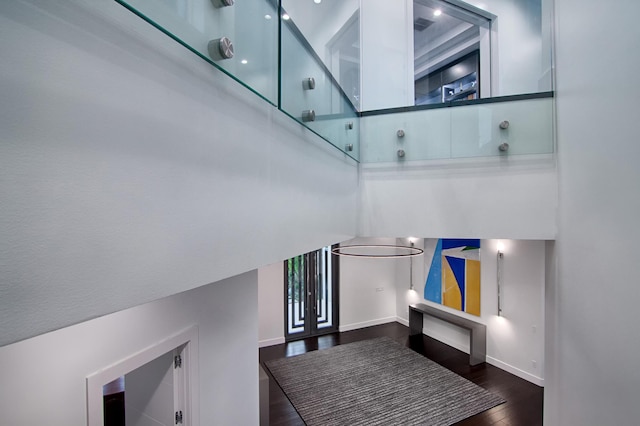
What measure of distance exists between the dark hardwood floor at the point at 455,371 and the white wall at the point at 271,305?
0.76 ft

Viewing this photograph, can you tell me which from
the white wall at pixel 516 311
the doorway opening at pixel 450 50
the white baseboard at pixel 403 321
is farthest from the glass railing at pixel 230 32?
the white baseboard at pixel 403 321

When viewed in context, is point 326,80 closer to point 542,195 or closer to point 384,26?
point 542,195

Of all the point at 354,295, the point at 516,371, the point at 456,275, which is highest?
the point at 456,275

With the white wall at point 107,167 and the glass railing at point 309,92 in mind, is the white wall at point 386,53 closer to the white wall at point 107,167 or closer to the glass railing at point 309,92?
the glass railing at point 309,92

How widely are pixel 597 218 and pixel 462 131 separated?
129cm

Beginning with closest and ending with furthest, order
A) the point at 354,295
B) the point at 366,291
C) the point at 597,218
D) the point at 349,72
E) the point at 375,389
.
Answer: the point at 597,218 → the point at 349,72 → the point at 375,389 → the point at 354,295 → the point at 366,291

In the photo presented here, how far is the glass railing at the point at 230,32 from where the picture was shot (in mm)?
790

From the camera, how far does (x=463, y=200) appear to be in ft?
9.17

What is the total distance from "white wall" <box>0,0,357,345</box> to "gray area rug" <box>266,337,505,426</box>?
402 centimetres

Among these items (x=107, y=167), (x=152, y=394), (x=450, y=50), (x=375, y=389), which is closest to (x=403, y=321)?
(x=375, y=389)

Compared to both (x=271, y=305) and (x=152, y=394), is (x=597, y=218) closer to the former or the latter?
(x=152, y=394)

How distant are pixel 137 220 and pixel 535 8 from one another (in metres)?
4.66

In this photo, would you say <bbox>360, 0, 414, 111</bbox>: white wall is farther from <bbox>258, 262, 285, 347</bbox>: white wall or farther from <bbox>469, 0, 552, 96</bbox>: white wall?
<bbox>258, 262, 285, 347</bbox>: white wall

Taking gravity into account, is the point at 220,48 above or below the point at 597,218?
above
